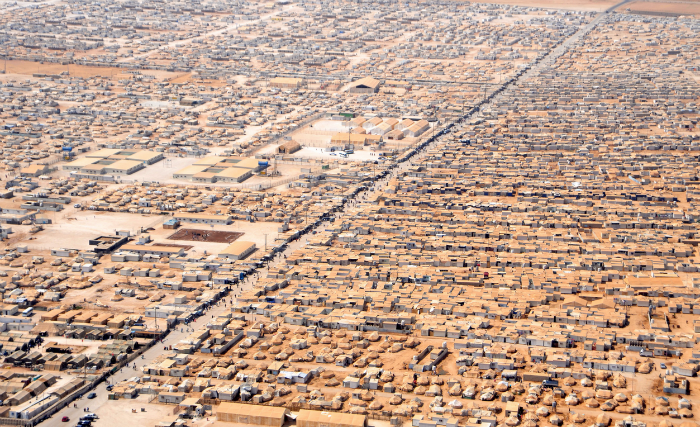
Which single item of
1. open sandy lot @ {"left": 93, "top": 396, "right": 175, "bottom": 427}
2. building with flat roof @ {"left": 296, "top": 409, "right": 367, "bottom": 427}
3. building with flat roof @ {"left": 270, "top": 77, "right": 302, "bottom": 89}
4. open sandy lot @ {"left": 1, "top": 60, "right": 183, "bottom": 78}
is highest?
building with flat roof @ {"left": 296, "top": 409, "right": 367, "bottom": 427}

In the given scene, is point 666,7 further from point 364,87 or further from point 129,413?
point 129,413

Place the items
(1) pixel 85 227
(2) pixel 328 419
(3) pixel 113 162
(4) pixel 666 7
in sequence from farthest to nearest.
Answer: (4) pixel 666 7 → (3) pixel 113 162 → (1) pixel 85 227 → (2) pixel 328 419

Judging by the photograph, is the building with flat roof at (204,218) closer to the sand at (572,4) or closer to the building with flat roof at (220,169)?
the building with flat roof at (220,169)

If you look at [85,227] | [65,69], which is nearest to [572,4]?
[65,69]

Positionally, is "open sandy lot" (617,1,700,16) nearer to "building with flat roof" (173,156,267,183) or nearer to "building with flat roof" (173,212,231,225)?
"building with flat roof" (173,156,267,183)

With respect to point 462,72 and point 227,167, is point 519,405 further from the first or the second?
point 462,72

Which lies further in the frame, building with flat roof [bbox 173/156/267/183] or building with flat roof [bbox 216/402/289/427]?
building with flat roof [bbox 173/156/267/183]

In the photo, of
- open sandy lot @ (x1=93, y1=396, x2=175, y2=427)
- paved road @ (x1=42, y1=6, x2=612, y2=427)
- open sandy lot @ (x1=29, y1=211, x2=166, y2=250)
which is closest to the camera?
open sandy lot @ (x1=93, y1=396, x2=175, y2=427)

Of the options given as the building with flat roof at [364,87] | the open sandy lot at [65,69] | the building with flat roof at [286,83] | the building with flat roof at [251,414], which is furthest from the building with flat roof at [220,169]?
the open sandy lot at [65,69]

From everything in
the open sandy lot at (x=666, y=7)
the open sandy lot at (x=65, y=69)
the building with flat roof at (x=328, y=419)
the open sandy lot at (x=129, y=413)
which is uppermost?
the building with flat roof at (x=328, y=419)

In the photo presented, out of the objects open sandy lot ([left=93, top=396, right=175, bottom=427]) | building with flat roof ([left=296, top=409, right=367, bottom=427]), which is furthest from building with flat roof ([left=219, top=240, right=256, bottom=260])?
building with flat roof ([left=296, top=409, right=367, bottom=427])

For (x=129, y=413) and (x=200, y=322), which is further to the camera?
(x=200, y=322)
